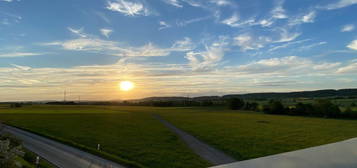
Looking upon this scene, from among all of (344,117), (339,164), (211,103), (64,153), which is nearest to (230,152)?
(64,153)

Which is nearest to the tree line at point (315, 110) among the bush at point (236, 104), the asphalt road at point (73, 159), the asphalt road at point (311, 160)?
the bush at point (236, 104)

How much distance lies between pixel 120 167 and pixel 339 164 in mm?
12231

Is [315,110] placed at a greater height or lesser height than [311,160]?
lesser

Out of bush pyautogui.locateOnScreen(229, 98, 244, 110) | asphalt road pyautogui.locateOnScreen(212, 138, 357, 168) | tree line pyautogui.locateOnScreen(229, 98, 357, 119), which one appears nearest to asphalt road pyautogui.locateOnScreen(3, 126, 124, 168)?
asphalt road pyautogui.locateOnScreen(212, 138, 357, 168)

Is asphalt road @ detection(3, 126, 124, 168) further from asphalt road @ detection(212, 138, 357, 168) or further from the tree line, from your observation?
the tree line

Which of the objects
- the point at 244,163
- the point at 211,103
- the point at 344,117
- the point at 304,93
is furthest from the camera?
the point at 304,93

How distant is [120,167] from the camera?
40.7 feet

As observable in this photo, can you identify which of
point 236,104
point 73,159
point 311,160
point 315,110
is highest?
point 311,160

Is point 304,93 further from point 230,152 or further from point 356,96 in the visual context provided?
point 230,152

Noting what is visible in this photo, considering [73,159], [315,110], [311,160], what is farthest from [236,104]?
[311,160]

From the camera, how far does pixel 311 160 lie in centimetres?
179

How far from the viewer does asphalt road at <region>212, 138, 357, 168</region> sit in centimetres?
164

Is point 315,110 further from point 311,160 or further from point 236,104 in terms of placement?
point 311,160

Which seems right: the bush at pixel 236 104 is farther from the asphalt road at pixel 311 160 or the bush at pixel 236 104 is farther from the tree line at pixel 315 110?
the asphalt road at pixel 311 160
